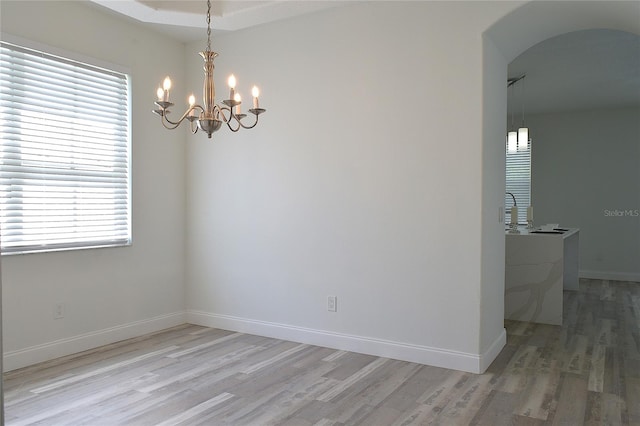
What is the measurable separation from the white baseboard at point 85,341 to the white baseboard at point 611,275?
262 inches

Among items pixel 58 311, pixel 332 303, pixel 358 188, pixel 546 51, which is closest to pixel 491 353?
pixel 332 303

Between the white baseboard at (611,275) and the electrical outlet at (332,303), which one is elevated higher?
the electrical outlet at (332,303)

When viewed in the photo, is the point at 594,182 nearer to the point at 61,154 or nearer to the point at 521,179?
the point at 521,179

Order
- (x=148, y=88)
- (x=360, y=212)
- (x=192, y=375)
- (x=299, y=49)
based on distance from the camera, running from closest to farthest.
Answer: (x=192, y=375)
(x=360, y=212)
(x=299, y=49)
(x=148, y=88)

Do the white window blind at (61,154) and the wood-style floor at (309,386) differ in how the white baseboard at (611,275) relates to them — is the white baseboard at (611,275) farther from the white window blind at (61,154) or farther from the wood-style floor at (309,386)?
the white window blind at (61,154)

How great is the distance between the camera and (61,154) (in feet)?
12.7

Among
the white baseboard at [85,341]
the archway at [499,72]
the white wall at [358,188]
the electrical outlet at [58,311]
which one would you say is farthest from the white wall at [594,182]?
the electrical outlet at [58,311]

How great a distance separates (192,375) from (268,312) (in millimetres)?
1144

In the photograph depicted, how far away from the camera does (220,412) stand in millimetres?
2879

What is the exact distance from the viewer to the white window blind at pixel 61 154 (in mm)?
3566

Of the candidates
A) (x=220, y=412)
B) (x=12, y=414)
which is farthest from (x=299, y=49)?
(x=12, y=414)

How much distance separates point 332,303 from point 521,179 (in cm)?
585

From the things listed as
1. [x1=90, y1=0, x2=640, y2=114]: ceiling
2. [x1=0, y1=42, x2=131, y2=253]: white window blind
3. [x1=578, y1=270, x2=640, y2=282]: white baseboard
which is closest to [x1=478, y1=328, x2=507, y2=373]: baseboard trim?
[x1=90, y1=0, x2=640, y2=114]: ceiling

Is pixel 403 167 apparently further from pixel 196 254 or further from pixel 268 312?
pixel 196 254
